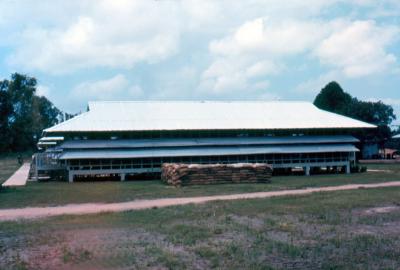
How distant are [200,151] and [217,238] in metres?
24.4

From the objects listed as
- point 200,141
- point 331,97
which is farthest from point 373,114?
point 200,141

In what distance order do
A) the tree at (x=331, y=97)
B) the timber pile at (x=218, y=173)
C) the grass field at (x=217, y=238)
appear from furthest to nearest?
the tree at (x=331, y=97), the timber pile at (x=218, y=173), the grass field at (x=217, y=238)

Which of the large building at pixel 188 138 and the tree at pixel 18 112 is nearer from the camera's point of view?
the large building at pixel 188 138

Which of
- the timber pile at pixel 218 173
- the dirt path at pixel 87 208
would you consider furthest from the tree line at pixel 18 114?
the dirt path at pixel 87 208

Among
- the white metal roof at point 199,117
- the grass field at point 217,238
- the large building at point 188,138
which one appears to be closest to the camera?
the grass field at point 217,238

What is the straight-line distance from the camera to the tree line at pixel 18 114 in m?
81.0

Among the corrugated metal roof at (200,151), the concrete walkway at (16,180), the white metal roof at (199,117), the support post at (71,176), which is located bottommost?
the concrete walkway at (16,180)

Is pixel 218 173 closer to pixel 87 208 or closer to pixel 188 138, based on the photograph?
pixel 188 138

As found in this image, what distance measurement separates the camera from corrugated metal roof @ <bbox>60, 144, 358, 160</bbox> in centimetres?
3496

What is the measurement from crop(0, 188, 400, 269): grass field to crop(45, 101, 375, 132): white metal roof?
61.1ft

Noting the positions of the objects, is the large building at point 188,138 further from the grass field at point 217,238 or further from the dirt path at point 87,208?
the grass field at point 217,238

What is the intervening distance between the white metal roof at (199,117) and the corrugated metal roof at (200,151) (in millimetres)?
1523

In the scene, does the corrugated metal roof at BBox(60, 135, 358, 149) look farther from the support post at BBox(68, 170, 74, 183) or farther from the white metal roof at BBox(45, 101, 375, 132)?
the support post at BBox(68, 170, 74, 183)

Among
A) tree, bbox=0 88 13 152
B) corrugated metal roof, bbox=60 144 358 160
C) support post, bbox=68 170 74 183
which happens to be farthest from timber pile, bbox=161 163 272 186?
tree, bbox=0 88 13 152
